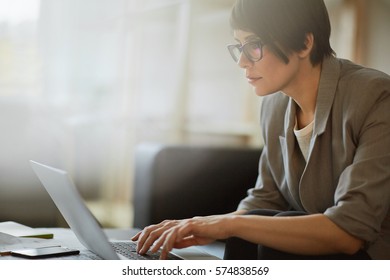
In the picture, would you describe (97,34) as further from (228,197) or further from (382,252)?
(382,252)

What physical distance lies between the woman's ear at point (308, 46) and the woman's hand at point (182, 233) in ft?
1.24

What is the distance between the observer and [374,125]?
3.51 feet

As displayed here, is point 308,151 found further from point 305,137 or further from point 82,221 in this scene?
point 82,221

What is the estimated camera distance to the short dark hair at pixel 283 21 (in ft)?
3.79

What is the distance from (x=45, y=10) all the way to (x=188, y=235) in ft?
6.85

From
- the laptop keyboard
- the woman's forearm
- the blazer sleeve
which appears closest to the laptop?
the laptop keyboard

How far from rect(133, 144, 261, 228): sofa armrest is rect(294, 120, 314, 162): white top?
50 centimetres

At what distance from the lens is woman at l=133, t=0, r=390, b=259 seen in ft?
3.30

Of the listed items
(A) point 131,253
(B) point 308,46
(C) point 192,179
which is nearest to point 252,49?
(B) point 308,46

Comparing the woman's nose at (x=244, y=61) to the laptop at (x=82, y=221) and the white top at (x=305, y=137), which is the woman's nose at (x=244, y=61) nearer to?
the white top at (x=305, y=137)

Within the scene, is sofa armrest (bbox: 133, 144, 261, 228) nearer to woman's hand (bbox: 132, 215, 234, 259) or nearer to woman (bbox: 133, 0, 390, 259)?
woman (bbox: 133, 0, 390, 259)

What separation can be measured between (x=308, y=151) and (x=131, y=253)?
1.28ft

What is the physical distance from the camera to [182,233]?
37.8 inches

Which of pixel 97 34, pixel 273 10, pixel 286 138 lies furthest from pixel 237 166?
pixel 97 34
